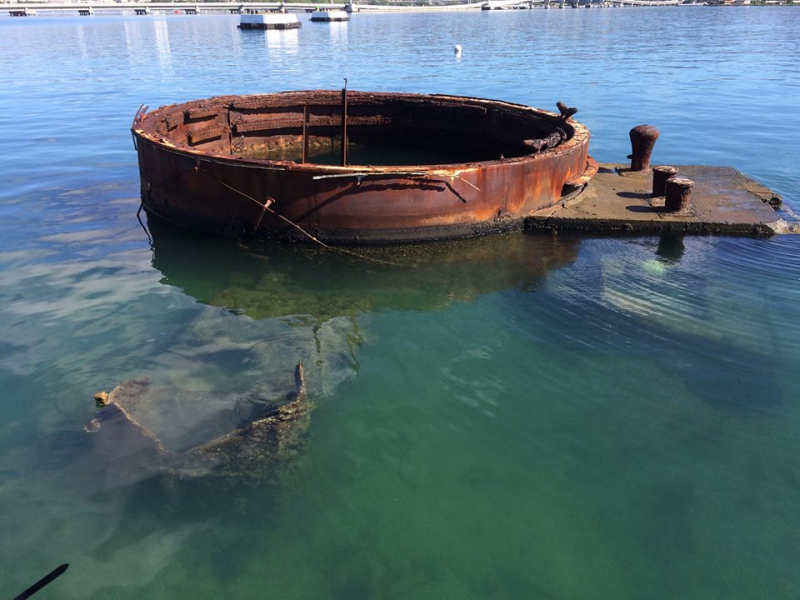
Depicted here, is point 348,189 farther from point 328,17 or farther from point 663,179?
point 328,17

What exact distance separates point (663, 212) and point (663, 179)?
3.03ft

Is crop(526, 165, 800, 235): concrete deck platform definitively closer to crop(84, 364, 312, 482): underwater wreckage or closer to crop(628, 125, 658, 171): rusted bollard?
crop(628, 125, 658, 171): rusted bollard

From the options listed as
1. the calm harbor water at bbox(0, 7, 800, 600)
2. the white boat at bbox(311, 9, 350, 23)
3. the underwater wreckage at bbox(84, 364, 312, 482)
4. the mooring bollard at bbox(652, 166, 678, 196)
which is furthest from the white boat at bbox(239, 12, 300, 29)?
the underwater wreckage at bbox(84, 364, 312, 482)

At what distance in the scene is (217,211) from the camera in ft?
31.3

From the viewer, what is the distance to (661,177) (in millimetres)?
10531

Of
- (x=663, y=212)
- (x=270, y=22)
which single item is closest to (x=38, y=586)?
(x=663, y=212)

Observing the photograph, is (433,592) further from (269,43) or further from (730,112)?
(269,43)

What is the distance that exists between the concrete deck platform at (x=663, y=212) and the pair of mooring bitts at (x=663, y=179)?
0.48 feet

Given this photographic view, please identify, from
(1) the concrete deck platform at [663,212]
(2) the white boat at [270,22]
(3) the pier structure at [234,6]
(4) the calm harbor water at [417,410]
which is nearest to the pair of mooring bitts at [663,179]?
(1) the concrete deck platform at [663,212]

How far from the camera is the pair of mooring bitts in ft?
32.0

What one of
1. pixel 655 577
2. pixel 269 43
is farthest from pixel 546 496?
pixel 269 43

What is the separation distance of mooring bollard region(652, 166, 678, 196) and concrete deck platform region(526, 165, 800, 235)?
153mm

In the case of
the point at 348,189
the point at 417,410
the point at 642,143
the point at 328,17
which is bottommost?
the point at 417,410

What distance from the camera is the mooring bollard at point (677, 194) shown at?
9.70 metres
